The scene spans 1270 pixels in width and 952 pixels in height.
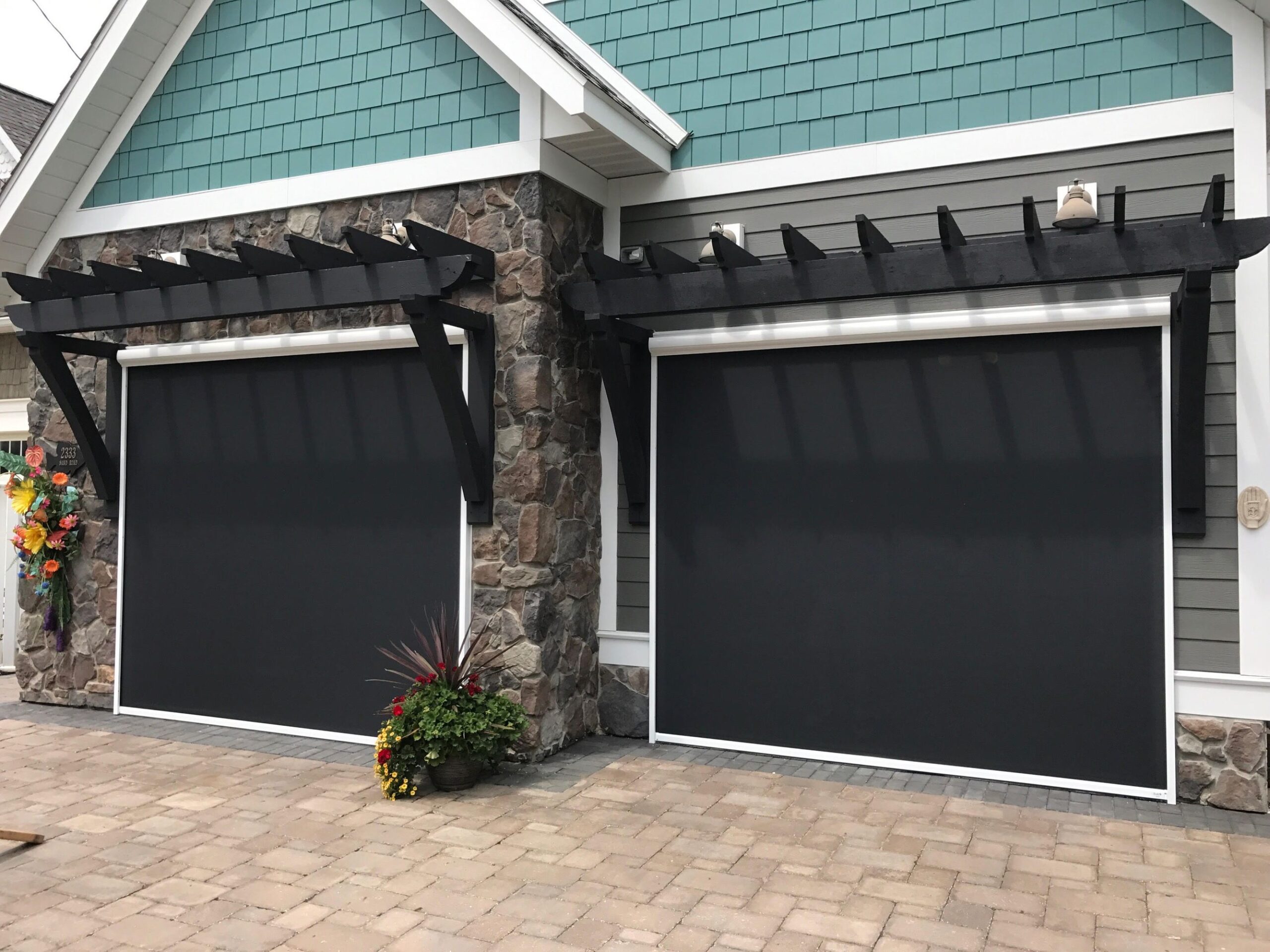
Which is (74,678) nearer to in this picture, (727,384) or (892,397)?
(727,384)

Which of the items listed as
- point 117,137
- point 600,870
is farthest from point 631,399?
point 117,137

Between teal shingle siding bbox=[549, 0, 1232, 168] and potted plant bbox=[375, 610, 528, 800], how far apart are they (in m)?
3.23

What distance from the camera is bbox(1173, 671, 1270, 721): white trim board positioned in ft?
15.9

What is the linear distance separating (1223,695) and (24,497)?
24.1 feet

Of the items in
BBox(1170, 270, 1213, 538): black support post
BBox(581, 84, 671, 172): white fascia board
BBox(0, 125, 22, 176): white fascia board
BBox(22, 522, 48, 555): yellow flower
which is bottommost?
BBox(22, 522, 48, 555): yellow flower

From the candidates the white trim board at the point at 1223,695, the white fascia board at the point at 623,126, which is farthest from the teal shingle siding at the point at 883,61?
the white trim board at the point at 1223,695

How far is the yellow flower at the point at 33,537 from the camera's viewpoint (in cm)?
702

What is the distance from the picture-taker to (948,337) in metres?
5.44

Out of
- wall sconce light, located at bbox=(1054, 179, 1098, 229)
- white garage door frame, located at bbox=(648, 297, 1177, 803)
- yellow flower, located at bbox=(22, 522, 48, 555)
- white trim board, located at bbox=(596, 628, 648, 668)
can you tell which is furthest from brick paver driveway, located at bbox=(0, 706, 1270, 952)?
wall sconce light, located at bbox=(1054, 179, 1098, 229)

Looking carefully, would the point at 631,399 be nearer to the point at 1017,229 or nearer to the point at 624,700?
the point at 624,700

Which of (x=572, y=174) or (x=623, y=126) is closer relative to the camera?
(x=623, y=126)

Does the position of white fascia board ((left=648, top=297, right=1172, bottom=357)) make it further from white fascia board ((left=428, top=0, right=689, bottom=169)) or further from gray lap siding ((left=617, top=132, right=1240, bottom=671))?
white fascia board ((left=428, top=0, right=689, bottom=169))

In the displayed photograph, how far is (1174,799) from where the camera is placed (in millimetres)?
4977

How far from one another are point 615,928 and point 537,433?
2.83 m
